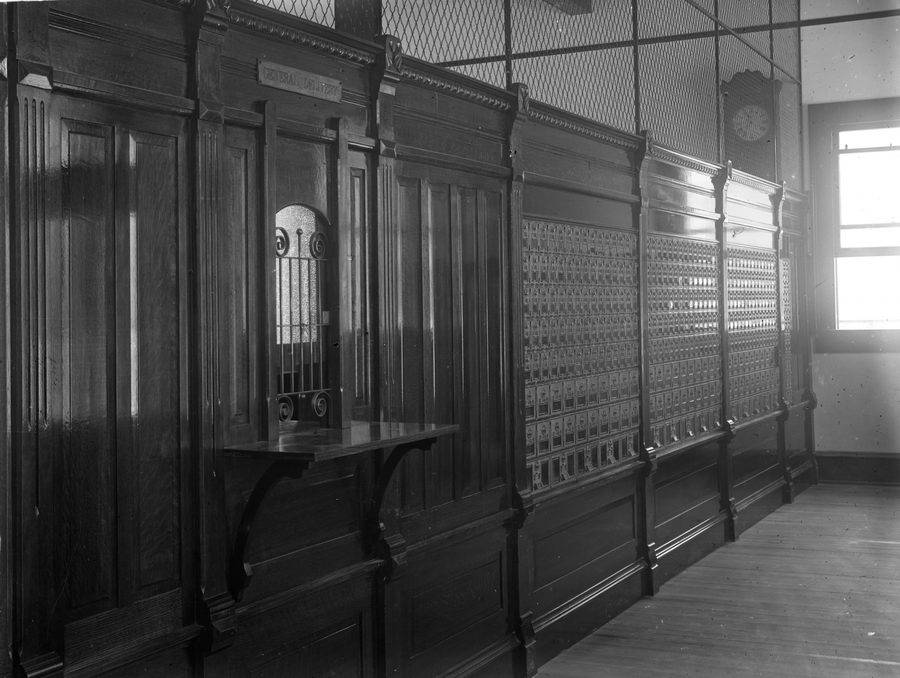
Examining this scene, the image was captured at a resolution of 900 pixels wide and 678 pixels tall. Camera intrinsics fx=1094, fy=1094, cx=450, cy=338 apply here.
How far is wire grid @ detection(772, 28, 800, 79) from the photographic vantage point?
28.1 ft

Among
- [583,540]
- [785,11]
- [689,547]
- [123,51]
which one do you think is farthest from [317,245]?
[785,11]

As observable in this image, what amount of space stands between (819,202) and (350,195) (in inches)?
260

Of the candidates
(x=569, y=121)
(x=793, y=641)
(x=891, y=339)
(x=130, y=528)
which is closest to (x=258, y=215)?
(x=130, y=528)

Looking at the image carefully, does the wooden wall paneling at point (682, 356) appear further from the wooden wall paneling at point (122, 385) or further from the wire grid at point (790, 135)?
the wooden wall paneling at point (122, 385)

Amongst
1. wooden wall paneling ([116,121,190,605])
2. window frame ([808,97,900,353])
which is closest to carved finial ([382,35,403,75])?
wooden wall paneling ([116,121,190,605])

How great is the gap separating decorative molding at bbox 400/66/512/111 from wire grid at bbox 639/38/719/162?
2.37m

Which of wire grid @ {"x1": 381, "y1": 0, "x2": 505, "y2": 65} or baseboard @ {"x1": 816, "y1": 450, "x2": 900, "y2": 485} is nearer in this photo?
wire grid @ {"x1": 381, "y1": 0, "x2": 505, "y2": 65}

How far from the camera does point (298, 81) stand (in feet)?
10.7

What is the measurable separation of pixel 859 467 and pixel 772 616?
165 inches

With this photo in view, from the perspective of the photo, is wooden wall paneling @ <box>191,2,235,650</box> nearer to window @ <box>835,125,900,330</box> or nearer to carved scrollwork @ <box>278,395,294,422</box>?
carved scrollwork @ <box>278,395,294,422</box>

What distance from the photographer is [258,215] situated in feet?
10.1

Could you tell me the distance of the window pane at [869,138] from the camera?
8812 millimetres

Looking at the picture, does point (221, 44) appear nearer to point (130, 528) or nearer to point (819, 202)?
point (130, 528)

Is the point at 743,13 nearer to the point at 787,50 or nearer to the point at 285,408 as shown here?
the point at 787,50
